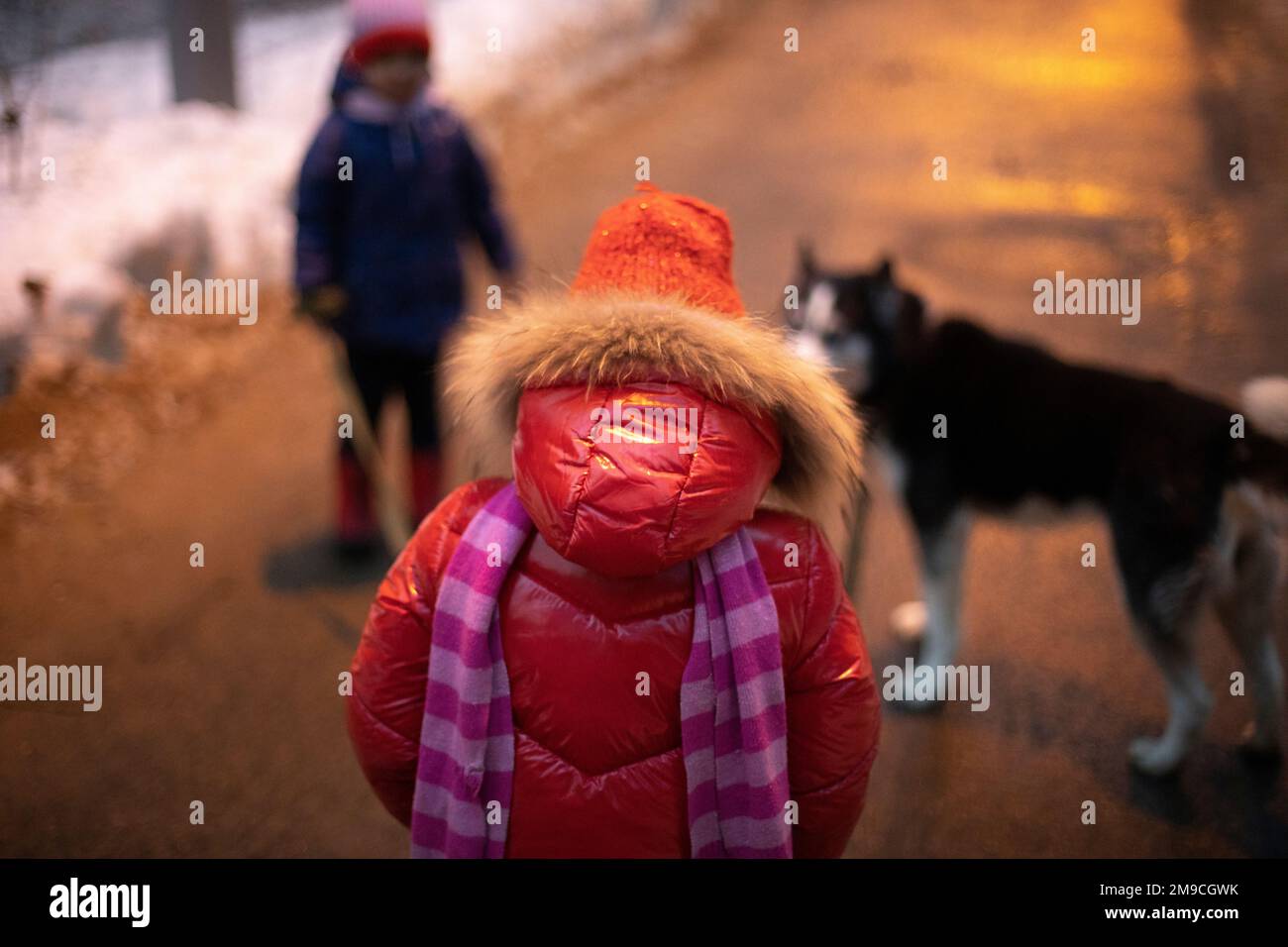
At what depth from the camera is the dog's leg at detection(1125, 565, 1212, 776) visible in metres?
3.10

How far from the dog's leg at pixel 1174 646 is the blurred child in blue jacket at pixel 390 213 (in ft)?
8.25

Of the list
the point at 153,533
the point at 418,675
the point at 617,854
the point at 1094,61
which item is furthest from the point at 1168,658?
the point at 1094,61

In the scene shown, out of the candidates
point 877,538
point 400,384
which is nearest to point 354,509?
point 400,384

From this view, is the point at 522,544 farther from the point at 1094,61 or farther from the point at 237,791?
the point at 1094,61

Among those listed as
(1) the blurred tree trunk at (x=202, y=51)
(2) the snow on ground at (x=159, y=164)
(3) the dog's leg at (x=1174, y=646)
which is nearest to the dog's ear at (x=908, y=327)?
(3) the dog's leg at (x=1174, y=646)

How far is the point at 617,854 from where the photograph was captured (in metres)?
1.89

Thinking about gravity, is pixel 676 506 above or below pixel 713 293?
below

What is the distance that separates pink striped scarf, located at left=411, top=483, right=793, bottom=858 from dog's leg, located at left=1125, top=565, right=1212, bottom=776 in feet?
5.71

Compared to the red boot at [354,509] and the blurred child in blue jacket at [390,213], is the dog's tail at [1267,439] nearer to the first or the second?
the blurred child in blue jacket at [390,213]

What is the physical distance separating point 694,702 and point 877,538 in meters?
3.03

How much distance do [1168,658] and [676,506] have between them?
2.25 meters

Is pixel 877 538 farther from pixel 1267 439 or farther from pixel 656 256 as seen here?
pixel 656 256

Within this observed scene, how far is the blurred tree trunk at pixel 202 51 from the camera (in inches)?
276

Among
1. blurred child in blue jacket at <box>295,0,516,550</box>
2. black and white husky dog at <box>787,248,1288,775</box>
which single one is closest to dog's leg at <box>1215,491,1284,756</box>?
black and white husky dog at <box>787,248,1288,775</box>
